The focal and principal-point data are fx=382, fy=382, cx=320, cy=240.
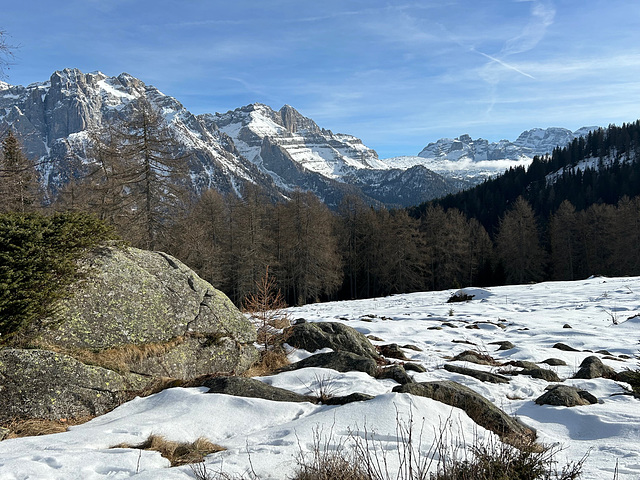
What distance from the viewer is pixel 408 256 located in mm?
47281

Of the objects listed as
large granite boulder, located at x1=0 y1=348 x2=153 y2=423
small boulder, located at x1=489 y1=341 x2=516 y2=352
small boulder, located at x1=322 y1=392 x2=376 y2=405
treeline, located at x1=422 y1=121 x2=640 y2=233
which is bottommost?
small boulder, located at x1=489 y1=341 x2=516 y2=352

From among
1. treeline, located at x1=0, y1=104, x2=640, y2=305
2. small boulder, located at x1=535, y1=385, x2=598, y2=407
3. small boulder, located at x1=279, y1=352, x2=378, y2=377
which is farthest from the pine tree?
small boulder, located at x1=279, y1=352, x2=378, y2=377

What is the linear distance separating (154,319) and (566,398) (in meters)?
6.64

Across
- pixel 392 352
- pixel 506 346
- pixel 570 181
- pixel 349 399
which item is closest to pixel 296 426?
pixel 349 399

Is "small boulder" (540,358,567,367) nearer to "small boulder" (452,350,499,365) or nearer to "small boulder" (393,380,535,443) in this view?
"small boulder" (452,350,499,365)

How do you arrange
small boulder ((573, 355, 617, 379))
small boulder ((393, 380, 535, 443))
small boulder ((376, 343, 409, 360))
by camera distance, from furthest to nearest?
small boulder ((376, 343, 409, 360)) → small boulder ((573, 355, 617, 379)) → small boulder ((393, 380, 535, 443))

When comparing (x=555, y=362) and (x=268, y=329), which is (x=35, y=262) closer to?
(x=268, y=329)

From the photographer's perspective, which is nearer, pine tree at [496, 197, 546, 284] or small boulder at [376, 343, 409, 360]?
small boulder at [376, 343, 409, 360]

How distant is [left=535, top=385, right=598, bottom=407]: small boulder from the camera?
18.1 feet

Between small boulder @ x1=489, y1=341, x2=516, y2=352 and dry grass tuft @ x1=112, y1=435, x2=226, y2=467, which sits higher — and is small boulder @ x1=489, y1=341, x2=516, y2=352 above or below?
below

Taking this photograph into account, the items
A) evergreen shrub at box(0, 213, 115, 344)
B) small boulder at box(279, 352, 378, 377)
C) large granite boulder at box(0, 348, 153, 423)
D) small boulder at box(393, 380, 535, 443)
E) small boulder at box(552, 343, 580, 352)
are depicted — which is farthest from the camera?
small boulder at box(552, 343, 580, 352)

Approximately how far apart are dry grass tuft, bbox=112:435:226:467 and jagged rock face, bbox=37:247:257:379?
7.93ft

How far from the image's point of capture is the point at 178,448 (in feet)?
12.6

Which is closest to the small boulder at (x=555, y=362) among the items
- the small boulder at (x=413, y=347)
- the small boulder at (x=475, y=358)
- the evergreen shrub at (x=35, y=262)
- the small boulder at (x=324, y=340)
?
the small boulder at (x=475, y=358)
